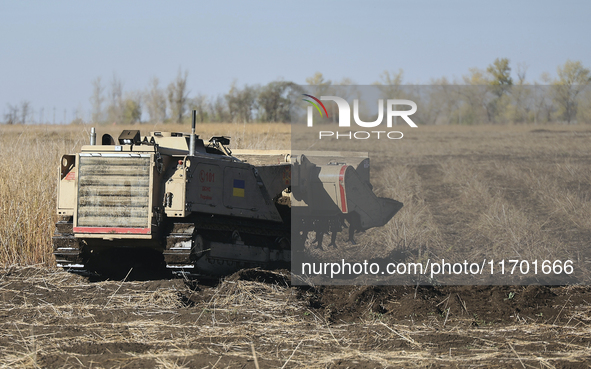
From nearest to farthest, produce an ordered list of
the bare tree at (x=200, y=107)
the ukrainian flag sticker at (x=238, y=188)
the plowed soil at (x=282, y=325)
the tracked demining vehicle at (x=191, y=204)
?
the plowed soil at (x=282, y=325), the tracked demining vehicle at (x=191, y=204), the ukrainian flag sticker at (x=238, y=188), the bare tree at (x=200, y=107)

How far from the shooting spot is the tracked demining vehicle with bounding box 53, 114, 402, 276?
26.1 feet

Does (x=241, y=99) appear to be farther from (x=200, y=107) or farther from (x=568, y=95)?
(x=568, y=95)

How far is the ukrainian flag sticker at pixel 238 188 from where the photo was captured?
912cm

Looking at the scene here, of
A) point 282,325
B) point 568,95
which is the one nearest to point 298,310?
point 282,325

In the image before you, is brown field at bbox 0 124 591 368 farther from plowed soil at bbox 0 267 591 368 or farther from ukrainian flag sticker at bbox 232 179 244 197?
ukrainian flag sticker at bbox 232 179 244 197

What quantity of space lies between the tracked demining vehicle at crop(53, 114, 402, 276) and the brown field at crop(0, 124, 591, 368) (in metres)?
0.51

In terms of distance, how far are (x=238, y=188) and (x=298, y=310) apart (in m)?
2.60

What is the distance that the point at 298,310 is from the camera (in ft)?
23.2

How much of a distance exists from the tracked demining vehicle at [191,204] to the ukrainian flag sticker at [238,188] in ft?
0.05

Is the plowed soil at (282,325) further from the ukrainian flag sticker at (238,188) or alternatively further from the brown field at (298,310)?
the ukrainian flag sticker at (238,188)

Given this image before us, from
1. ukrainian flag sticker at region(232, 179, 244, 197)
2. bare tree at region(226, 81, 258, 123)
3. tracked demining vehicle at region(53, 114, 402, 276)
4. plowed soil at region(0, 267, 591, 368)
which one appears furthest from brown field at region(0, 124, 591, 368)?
bare tree at region(226, 81, 258, 123)

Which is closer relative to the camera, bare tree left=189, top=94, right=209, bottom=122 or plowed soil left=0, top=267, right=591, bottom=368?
plowed soil left=0, top=267, right=591, bottom=368

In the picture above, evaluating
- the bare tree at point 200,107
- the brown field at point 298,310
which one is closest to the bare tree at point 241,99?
the bare tree at point 200,107

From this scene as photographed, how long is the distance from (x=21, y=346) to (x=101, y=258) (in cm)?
332
